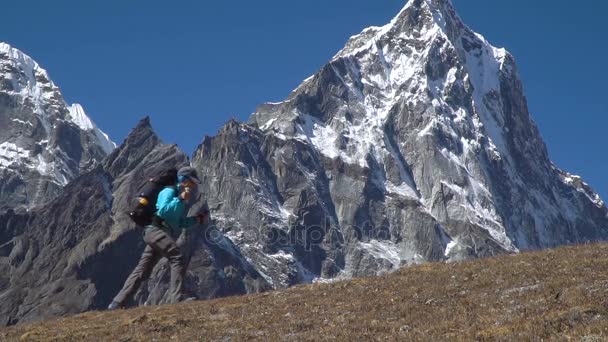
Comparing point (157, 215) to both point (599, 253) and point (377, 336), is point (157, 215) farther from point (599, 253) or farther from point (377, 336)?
point (599, 253)

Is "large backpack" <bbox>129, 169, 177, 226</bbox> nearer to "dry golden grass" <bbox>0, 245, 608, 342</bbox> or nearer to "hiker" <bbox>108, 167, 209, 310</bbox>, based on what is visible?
"hiker" <bbox>108, 167, 209, 310</bbox>

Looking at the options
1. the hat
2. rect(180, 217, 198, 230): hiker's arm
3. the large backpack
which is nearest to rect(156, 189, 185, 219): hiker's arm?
the large backpack

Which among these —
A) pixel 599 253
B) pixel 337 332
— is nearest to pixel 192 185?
pixel 337 332

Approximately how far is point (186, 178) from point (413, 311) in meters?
7.02

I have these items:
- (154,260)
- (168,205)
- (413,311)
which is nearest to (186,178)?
(168,205)

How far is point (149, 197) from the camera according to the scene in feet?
76.0

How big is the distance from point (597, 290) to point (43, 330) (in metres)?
13.3

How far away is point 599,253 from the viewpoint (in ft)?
85.4

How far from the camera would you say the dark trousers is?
76.4 ft

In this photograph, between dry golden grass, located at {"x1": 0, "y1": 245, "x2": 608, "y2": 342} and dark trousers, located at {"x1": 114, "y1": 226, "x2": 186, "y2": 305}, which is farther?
dark trousers, located at {"x1": 114, "y1": 226, "x2": 186, "y2": 305}

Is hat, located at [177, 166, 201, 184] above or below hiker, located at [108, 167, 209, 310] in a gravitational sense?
above

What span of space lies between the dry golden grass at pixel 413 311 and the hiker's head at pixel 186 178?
335cm

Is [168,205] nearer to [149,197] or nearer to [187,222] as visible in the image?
[149,197]

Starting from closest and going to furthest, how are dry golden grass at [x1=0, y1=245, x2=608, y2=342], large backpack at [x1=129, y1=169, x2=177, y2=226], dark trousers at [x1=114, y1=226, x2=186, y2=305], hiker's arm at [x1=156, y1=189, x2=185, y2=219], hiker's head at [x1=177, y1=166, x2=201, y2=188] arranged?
dry golden grass at [x1=0, y1=245, x2=608, y2=342] < large backpack at [x1=129, y1=169, x2=177, y2=226] < hiker's arm at [x1=156, y1=189, x2=185, y2=219] < dark trousers at [x1=114, y1=226, x2=186, y2=305] < hiker's head at [x1=177, y1=166, x2=201, y2=188]
